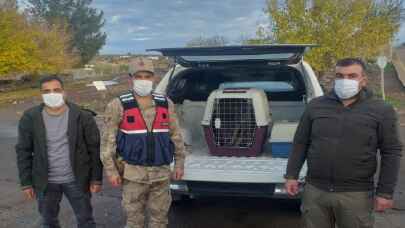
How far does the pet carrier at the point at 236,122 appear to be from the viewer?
5.16 m

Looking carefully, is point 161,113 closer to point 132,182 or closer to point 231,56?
point 132,182

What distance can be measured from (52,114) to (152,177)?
1014mm

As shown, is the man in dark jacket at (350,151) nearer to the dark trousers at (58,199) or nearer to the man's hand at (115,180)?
the man's hand at (115,180)

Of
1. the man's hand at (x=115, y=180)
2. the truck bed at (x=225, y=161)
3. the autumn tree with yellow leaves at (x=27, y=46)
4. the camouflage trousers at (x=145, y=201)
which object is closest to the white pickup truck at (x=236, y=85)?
the truck bed at (x=225, y=161)

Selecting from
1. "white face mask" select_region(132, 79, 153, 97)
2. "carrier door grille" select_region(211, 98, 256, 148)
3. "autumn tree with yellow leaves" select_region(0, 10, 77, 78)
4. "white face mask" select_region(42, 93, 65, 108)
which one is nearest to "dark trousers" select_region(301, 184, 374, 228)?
"white face mask" select_region(132, 79, 153, 97)

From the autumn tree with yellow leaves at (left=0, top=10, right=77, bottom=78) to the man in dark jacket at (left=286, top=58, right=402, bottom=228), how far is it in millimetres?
25022

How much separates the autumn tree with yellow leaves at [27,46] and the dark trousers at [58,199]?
23.5m

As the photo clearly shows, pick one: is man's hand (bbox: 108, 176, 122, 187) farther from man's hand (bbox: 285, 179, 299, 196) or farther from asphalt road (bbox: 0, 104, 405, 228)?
asphalt road (bbox: 0, 104, 405, 228)

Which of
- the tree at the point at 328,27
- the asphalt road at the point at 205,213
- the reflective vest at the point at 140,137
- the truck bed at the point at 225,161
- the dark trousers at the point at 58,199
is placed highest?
the tree at the point at 328,27

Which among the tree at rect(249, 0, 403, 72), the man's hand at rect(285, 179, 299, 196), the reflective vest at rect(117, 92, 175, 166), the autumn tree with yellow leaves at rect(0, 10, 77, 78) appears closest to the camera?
the man's hand at rect(285, 179, 299, 196)

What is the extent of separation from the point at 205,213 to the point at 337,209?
2460mm

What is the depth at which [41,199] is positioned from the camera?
159 inches

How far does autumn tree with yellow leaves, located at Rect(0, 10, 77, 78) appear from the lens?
26.0 meters

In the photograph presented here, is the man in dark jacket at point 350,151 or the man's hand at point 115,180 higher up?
the man in dark jacket at point 350,151
